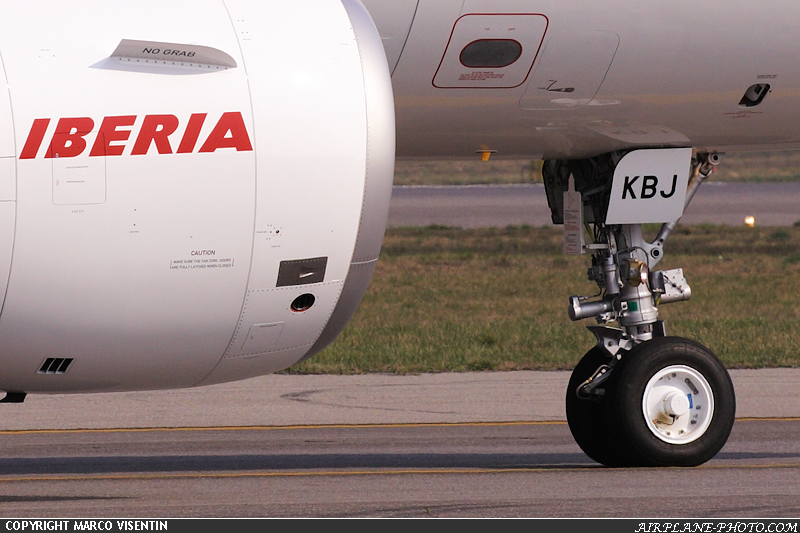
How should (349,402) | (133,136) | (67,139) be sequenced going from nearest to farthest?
(67,139)
(133,136)
(349,402)

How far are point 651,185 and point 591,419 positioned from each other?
2187mm

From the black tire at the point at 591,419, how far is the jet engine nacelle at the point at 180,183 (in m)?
3.23

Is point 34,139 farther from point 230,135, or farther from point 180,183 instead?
point 230,135

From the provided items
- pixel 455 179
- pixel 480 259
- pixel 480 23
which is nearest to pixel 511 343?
pixel 480 23

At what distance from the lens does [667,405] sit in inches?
436

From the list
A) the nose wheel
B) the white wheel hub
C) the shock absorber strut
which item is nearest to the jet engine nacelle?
the nose wheel

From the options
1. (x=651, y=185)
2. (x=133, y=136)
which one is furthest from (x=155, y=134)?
(x=651, y=185)

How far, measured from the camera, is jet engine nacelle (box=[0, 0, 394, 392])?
845cm

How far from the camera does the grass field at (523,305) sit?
19.6m

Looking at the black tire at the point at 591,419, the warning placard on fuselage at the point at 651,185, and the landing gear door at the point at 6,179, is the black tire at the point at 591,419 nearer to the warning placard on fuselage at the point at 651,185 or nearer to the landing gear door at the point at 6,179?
the warning placard on fuselage at the point at 651,185

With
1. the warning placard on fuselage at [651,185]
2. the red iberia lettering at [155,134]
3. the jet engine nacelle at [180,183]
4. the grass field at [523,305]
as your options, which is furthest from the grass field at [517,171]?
the red iberia lettering at [155,134]

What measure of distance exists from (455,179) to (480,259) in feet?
151

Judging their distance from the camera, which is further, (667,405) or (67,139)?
(667,405)

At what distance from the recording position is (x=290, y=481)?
11172mm
